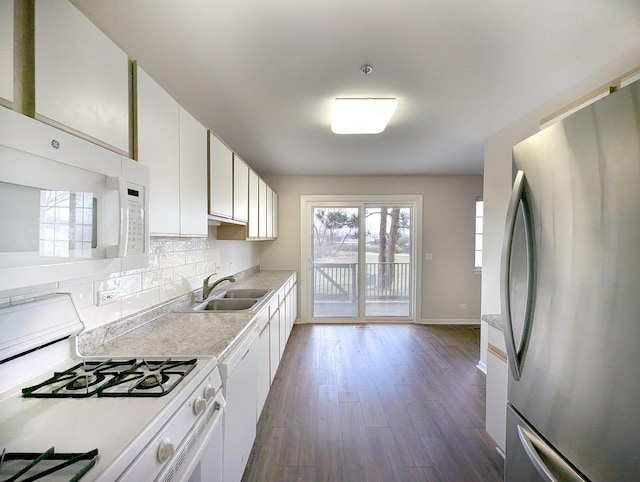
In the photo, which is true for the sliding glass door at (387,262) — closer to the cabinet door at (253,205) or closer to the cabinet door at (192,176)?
the cabinet door at (253,205)

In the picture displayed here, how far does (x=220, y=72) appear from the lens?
1.64 m

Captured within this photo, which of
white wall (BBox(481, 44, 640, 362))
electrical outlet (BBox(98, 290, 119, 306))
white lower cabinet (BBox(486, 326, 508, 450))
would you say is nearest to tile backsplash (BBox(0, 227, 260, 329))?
electrical outlet (BBox(98, 290, 119, 306))

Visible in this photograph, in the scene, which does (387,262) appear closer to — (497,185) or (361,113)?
(497,185)

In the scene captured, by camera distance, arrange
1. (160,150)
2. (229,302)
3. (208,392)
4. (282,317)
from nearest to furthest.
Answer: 1. (208,392)
2. (160,150)
3. (229,302)
4. (282,317)

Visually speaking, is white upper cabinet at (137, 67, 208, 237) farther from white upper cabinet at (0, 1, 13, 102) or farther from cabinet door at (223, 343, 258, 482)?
cabinet door at (223, 343, 258, 482)

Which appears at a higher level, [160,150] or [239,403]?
[160,150]

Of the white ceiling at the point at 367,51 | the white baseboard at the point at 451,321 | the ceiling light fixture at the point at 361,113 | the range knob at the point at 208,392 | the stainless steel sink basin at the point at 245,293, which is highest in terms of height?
the white ceiling at the point at 367,51

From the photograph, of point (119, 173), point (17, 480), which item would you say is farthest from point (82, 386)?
point (119, 173)

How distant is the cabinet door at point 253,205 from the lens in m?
2.83

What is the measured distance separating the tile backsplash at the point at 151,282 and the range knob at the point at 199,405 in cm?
68

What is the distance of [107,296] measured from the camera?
4.26 feet

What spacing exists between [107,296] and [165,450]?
34.3 inches

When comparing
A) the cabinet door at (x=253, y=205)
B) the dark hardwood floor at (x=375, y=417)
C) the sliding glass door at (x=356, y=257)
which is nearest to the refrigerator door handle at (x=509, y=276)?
the dark hardwood floor at (x=375, y=417)

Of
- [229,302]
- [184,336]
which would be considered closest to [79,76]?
[184,336]
